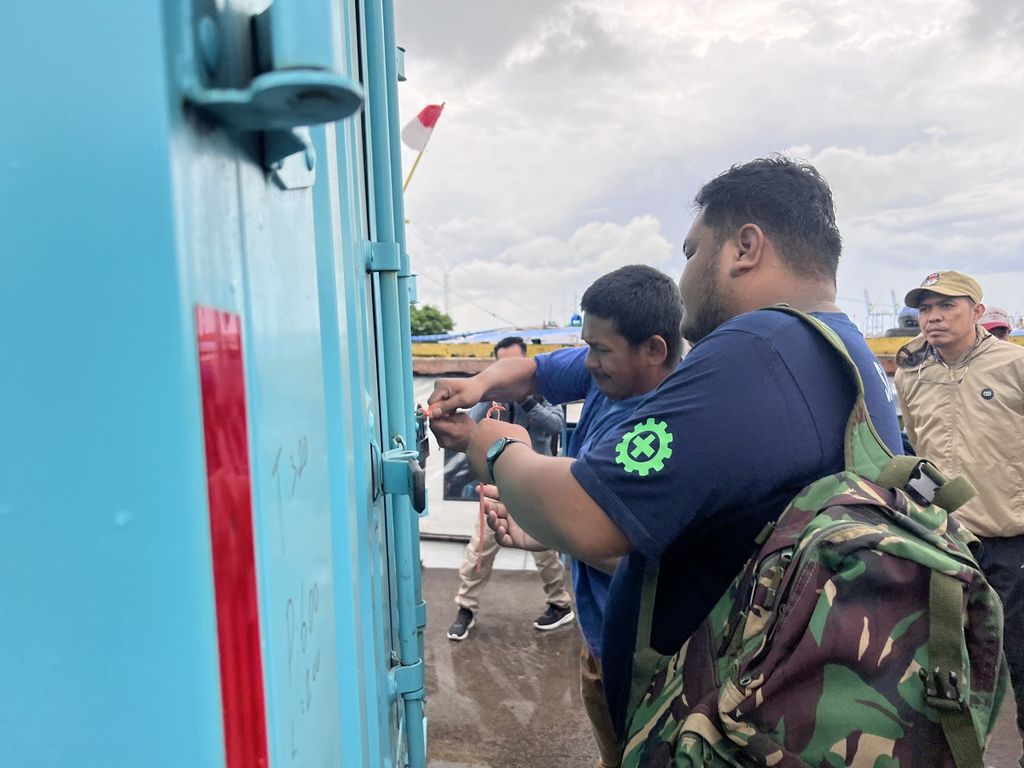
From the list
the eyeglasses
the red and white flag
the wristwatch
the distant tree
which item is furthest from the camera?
the distant tree

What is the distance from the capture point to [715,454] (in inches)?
45.3

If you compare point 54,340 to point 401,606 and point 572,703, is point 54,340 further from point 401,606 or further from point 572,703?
point 572,703

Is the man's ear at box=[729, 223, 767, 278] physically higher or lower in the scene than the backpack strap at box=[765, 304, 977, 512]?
higher

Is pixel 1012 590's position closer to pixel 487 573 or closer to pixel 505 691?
pixel 505 691

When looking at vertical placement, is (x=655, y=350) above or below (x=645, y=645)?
above

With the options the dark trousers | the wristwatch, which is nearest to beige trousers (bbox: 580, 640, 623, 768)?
the wristwatch

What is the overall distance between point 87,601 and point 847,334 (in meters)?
1.35

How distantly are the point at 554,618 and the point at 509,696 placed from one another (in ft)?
2.91

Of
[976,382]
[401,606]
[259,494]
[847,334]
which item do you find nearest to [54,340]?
[259,494]

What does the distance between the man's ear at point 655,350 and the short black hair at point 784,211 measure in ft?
1.96

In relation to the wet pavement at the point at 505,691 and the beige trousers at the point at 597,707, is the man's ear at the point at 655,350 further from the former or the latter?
the wet pavement at the point at 505,691

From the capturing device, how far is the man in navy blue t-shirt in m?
1.16

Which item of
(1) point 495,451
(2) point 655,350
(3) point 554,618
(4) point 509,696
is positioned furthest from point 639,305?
(3) point 554,618

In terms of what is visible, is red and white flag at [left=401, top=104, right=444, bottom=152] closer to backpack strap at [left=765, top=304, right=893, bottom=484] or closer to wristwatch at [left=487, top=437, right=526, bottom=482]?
wristwatch at [left=487, top=437, right=526, bottom=482]
